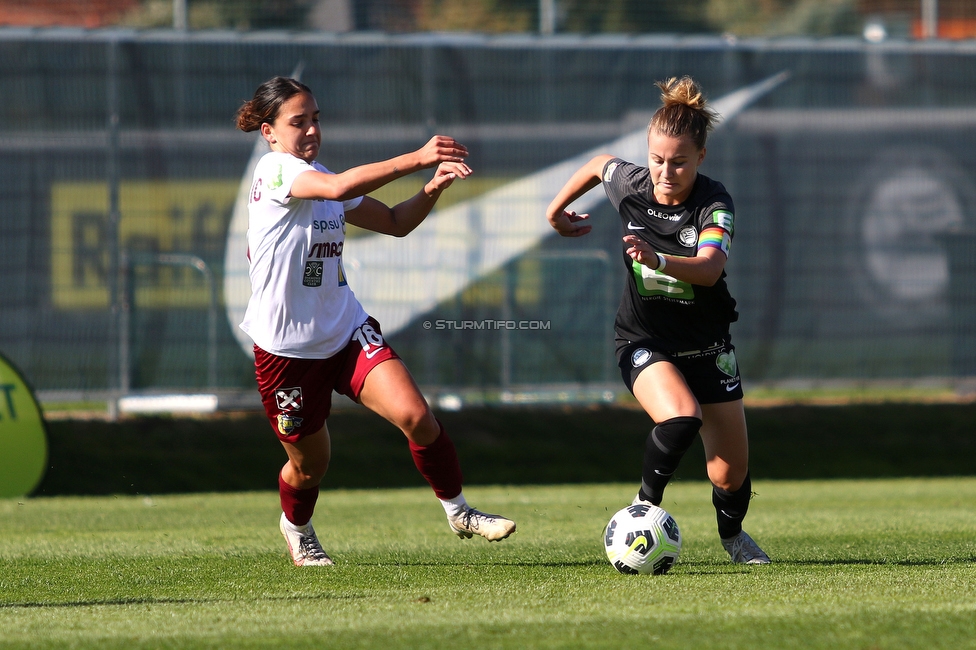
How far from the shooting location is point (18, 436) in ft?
30.5

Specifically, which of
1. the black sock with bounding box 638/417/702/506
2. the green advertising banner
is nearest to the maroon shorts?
the black sock with bounding box 638/417/702/506

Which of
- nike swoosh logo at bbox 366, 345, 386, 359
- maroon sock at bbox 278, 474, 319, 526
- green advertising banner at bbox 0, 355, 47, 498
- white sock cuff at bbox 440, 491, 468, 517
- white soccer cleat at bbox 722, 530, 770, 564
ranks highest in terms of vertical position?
nike swoosh logo at bbox 366, 345, 386, 359

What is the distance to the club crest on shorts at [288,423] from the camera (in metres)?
5.39

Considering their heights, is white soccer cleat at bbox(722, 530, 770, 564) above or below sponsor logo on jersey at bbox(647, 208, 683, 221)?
below

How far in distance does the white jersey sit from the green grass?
101cm

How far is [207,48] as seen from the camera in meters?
10.9

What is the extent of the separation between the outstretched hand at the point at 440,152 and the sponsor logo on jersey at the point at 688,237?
3.55 feet

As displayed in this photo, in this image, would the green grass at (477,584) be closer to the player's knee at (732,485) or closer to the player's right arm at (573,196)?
the player's knee at (732,485)

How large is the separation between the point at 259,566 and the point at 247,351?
5300 mm

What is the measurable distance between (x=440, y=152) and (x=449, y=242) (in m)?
6.51

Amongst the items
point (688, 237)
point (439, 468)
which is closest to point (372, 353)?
point (439, 468)

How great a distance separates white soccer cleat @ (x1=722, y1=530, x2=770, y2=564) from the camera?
553 cm

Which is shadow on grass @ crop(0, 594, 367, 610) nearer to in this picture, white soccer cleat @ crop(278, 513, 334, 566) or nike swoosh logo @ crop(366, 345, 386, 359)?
white soccer cleat @ crop(278, 513, 334, 566)

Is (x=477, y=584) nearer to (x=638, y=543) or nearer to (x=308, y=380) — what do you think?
(x=638, y=543)
